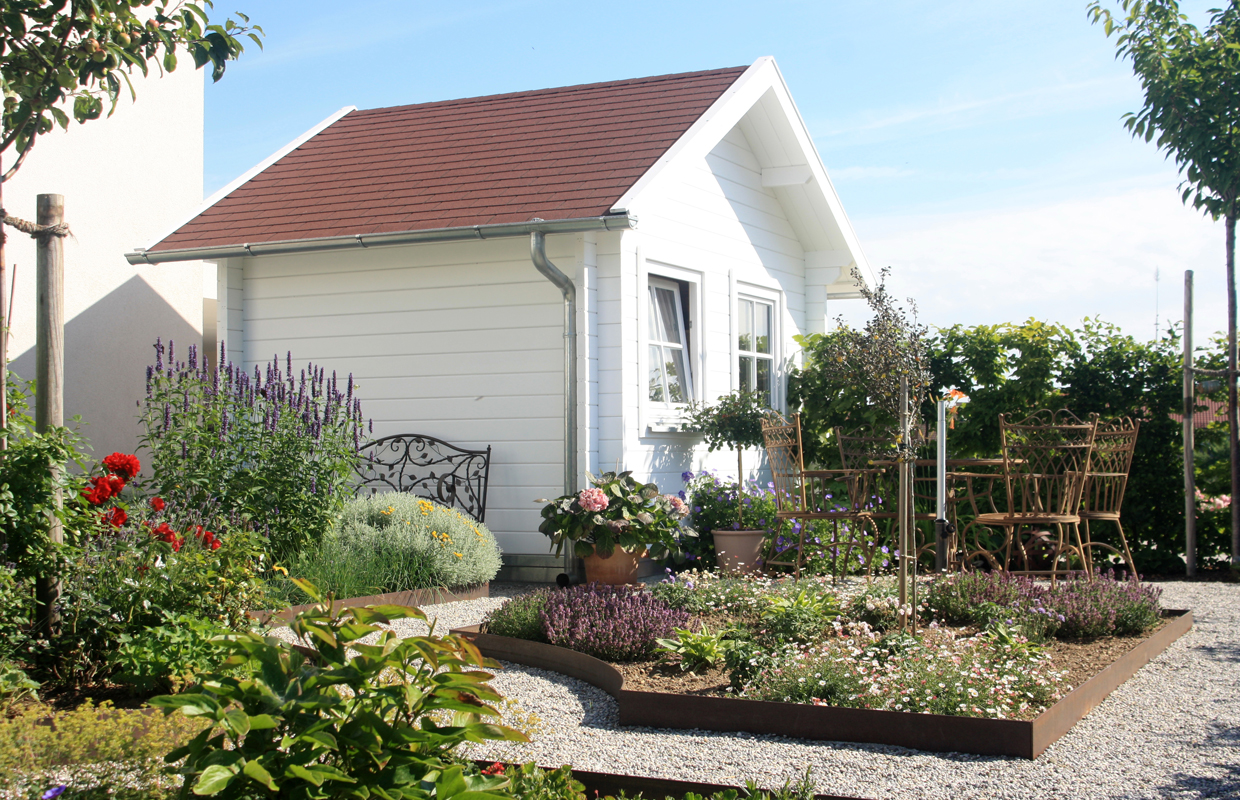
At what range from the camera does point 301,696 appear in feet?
6.79

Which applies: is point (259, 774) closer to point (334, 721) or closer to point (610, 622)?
point (334, 721)

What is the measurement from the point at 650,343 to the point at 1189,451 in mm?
4565

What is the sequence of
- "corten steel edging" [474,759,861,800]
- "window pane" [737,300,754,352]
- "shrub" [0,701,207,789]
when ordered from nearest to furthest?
"shrub" [0,701,207,789]
"corten steel edging" [474,759,861,800]
"window pane" [737,300,754,352]

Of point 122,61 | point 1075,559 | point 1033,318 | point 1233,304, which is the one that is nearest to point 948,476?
point 1075,559

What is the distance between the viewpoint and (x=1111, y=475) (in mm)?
7582

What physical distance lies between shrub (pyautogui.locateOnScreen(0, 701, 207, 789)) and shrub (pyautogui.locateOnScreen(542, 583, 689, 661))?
218 cm

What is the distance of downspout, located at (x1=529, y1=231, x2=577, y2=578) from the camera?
794cm

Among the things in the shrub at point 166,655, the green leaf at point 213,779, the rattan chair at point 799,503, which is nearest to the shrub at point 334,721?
the green leaf at point 213,779

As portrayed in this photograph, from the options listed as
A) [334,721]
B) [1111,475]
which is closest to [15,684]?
[334,721]

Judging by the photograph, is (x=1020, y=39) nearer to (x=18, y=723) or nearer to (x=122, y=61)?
(x=122, y=61)

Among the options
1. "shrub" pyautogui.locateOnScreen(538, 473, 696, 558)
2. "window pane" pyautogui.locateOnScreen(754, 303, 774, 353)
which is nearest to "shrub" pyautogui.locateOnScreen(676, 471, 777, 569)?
"shrub" pyautogui.locateOnScreen(538, 473, 696, 558)

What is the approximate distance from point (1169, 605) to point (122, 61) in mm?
7090

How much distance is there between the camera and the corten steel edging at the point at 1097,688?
3781 millimetres

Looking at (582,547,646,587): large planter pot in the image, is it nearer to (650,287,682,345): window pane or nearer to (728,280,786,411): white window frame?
(650,287,682,345): window pane
